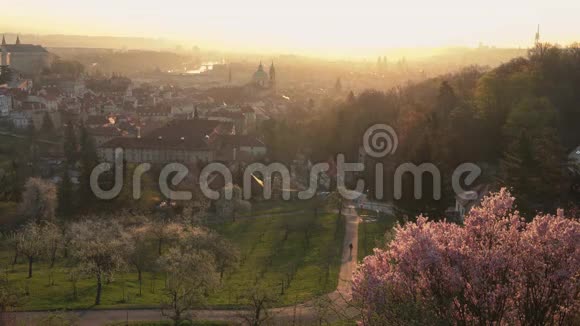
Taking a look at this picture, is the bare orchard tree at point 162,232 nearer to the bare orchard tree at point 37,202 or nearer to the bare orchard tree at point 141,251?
the bare orchard tree at point 141,251

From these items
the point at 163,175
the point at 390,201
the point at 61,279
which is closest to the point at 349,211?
the point at 390,201

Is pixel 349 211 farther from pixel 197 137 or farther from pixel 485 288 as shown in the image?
pixel 485 288

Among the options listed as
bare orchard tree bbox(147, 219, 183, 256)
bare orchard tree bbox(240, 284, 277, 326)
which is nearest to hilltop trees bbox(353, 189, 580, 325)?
bare orchard tree bbox(240, 284, 277, 326)

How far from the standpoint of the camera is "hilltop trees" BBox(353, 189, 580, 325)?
27.3 feet

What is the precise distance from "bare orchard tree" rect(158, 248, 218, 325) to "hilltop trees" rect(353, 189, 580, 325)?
7358mm

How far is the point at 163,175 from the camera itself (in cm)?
3600

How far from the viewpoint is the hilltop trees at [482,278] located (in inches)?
328

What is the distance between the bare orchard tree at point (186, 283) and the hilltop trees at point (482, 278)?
7358mm

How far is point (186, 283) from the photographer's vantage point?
54.4ft

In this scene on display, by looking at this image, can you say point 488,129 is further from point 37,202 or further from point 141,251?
point 37,202

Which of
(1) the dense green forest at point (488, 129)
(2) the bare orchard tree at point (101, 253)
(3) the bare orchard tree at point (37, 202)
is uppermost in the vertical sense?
(1) the dense green forest at point (488, 129)

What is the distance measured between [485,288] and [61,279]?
16.0m

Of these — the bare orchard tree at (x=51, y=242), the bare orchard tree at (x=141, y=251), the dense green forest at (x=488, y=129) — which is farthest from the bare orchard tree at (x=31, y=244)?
the dense green forest at (x=488, y=129)

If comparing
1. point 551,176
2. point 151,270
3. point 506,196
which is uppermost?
point 506,196
